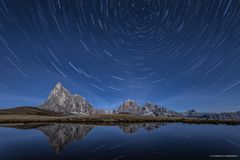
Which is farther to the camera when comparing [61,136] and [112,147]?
[61,136]

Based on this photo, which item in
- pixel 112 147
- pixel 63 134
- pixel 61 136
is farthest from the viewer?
pixel 63 134

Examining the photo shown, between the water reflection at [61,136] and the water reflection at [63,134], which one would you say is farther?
the water reflection at [63,134]

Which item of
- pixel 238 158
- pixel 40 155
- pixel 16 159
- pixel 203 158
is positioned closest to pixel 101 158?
pixel 40 155

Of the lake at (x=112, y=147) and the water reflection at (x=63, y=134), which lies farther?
the water reflection at (x=63, y=134)

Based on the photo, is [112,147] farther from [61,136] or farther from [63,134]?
[63,134]

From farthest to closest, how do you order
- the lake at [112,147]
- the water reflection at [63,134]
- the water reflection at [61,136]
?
the water reflection at [63,134]
the water reflection at [61,136]
the lake at [112,147]

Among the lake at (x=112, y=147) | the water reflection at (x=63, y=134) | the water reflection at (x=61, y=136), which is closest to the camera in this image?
the lake at (x=112, y=147)

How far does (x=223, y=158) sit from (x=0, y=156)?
24012 mm

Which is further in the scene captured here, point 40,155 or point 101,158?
point 40,155

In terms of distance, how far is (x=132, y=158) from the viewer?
22.7m

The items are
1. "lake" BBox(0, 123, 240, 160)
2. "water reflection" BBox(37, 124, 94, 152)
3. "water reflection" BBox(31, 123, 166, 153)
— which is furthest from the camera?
"water reflection" BBox(31, 123, 166, 153)

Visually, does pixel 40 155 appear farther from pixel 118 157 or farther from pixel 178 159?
pixel 178 159

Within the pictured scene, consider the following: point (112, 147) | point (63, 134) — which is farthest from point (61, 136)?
point (112, 147)

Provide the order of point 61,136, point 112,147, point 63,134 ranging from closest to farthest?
A: 1. point 112,147
2. point 61,136
3. point 63,134
